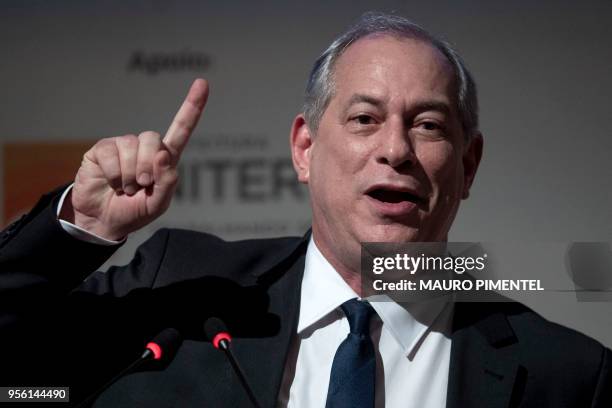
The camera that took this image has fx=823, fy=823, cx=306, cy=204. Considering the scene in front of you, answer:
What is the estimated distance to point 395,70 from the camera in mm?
1859

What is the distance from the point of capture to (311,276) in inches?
77.4

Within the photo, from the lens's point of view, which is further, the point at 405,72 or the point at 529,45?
the point at 529,45

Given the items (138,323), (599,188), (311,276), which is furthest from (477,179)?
(138,323)

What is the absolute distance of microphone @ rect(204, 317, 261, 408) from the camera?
1.53 metres

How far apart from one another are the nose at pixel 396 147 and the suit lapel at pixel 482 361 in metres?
0.41

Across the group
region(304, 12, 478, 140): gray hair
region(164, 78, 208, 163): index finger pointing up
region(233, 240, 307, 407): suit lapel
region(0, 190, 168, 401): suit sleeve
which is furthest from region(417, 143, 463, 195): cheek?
region(0, 190, 168, 401): suit sleeve

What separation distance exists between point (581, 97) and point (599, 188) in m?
0.36

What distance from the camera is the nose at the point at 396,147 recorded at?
5.78 ft

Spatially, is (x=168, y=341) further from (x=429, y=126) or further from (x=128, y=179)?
(x=429, y=126)

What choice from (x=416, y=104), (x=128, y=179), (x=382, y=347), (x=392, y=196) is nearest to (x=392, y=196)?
(x=392, y=196)

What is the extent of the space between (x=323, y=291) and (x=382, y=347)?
0.62 ft

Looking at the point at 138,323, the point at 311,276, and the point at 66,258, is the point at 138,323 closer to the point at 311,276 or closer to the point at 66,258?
the point at 66,258

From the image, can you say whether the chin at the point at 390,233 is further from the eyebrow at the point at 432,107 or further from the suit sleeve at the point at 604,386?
the suit sleeve at the point at 604,386

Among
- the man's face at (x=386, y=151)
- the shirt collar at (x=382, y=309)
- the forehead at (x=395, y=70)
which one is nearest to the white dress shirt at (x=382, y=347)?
the shirt collar at (x=382, y=309)
